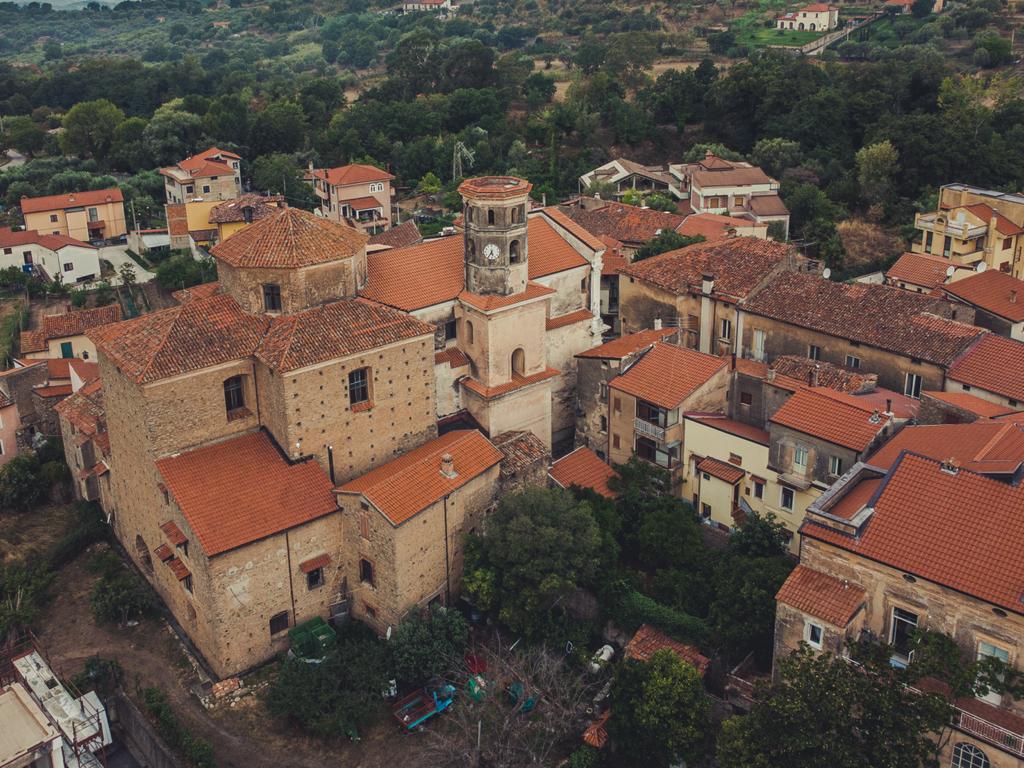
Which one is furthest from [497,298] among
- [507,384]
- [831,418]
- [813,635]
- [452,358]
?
[813,635]

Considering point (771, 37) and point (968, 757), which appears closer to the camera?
point (968, 757)

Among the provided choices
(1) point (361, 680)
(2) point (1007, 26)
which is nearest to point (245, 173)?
(1) point (361, 680)

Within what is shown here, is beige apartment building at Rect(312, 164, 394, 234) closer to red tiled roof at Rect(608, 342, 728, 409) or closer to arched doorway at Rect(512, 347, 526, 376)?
arched doorway at Rect(512, 347, 526, 376)

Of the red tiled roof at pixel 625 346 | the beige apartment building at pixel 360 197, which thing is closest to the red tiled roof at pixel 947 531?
the red tiled roof at pixel 625 346

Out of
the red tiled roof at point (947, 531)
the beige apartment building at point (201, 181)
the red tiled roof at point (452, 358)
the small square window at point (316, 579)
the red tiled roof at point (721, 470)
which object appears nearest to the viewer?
the red tiled roof at point (947, 531)

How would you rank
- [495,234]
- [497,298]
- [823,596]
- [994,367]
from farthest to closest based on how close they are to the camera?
[994,367] < [497,298] < [495,234] < [823,596]

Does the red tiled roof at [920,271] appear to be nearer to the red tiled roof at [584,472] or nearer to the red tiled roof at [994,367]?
the red tiled roof at [994,367]

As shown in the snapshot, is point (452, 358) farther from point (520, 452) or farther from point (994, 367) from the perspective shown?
point (994, 367)
